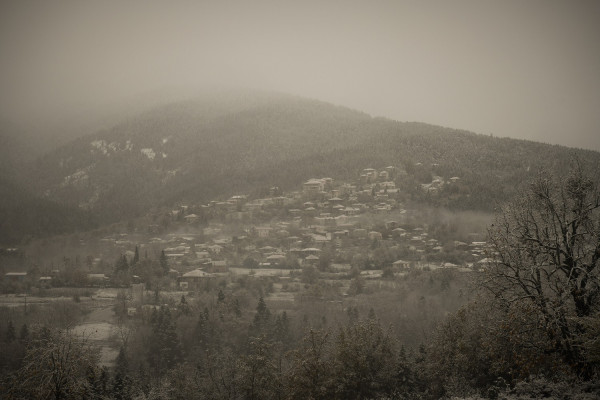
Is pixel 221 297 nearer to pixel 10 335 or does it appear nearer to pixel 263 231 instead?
pixel 10 335

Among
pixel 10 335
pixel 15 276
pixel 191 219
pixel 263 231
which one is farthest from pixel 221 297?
pixel 191 219

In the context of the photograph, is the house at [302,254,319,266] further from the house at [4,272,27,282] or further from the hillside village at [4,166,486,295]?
the house at [4,272,27,282]

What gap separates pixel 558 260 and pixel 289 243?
2106 inches

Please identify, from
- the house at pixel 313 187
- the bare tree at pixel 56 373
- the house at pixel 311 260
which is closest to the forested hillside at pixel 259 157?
the house at pixel 313 187

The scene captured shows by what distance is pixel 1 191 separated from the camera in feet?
334

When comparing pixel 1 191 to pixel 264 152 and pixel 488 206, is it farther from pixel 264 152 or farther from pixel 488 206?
pixel 488 206

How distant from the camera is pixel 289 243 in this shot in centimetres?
6906

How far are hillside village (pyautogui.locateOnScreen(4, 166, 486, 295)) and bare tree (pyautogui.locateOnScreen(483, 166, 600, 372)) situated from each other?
33.6m

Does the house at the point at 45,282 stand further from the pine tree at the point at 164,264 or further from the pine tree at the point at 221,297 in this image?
the pine tree at the point at 221,297

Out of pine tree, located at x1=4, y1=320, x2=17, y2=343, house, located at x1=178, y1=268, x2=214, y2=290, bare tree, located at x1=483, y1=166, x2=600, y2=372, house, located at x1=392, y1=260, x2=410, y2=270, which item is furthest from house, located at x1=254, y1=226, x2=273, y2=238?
bare tree, located at x1=483, y1=166, x2=600, y2=372

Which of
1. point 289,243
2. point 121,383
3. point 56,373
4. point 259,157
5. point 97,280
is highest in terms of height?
point 259,157

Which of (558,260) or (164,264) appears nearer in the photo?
(558,260)

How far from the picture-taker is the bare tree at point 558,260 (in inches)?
605

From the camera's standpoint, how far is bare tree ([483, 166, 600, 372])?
15370mm
